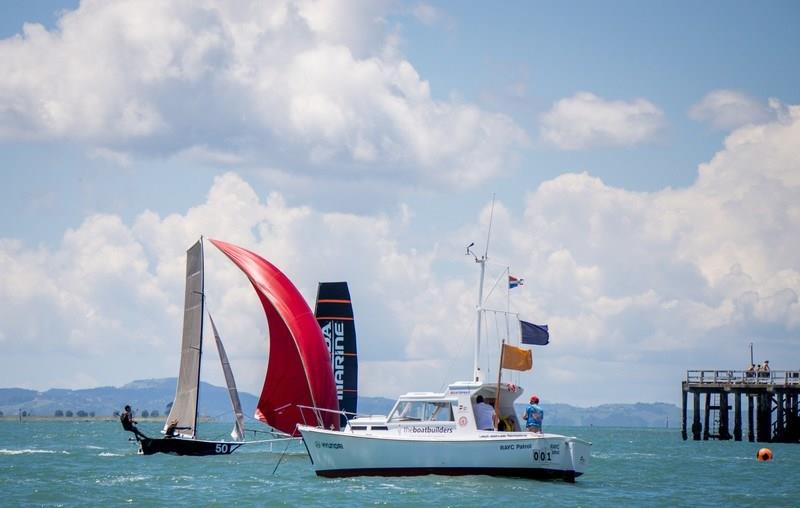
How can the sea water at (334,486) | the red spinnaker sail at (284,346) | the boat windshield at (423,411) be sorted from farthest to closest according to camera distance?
the red spinnaker sail at (284,346) < the boat windshield at (423,411) < the sea water at (334,486)

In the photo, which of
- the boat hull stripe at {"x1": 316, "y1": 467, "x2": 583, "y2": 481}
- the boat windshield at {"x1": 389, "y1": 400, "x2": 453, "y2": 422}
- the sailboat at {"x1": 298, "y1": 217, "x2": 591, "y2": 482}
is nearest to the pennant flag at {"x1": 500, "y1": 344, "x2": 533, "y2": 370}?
the sailboat at {"x1": 298, "y1": 217, "x2": 591, "y2": 482}

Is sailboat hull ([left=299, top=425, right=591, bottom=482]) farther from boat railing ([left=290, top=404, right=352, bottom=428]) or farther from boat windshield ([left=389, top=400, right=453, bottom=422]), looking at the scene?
boat railing ([left=290, top=404, right=352, bottom=428])

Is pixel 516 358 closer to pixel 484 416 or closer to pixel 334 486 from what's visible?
pixel 484 416

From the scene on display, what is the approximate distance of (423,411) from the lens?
33750 millimetres

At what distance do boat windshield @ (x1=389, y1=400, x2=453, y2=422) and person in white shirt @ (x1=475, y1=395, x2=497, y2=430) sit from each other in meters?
0.73

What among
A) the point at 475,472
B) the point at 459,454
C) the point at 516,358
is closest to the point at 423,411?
the point at 459,454

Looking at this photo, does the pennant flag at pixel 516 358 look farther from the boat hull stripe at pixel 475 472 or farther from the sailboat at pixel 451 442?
the boat hull stripe at pixel 475 472

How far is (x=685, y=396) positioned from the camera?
72.6 metres

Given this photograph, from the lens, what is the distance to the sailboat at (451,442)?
106 feet

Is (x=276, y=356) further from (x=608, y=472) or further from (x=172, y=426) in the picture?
(x=608, y=472)

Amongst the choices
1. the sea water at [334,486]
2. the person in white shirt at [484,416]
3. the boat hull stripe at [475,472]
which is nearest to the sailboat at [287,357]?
the sea water at [334,486]

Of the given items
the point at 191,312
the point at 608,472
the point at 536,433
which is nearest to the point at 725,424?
the point at 608,472

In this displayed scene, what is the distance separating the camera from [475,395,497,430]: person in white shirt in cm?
3325

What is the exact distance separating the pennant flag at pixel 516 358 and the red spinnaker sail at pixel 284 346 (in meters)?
7.49
